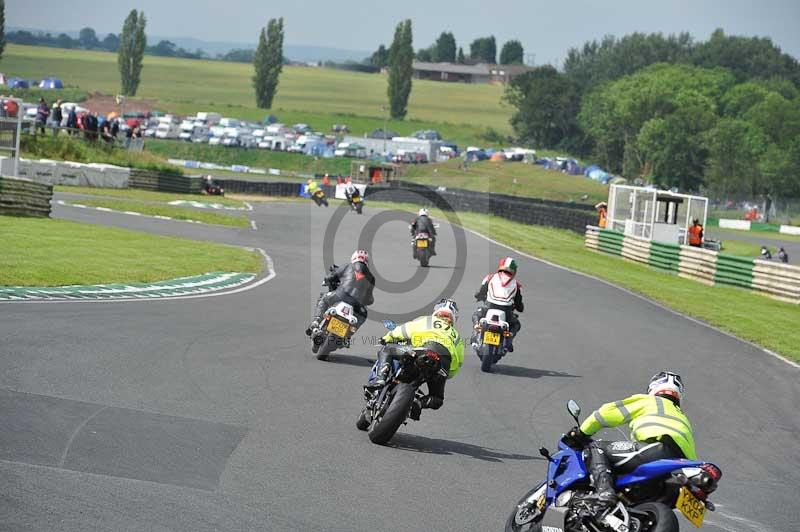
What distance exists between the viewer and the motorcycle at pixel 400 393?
33.3 ft

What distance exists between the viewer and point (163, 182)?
163 ft

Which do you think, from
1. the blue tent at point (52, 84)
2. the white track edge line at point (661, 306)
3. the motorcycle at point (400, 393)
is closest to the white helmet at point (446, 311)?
the motorcycle at point (400, 393)

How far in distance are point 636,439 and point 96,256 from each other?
1742 centimetres

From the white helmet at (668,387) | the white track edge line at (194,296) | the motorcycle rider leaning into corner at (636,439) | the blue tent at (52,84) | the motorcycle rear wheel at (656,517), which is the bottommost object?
the white track edge line at (194,296)

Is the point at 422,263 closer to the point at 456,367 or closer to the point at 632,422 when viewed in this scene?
the point at 456,367

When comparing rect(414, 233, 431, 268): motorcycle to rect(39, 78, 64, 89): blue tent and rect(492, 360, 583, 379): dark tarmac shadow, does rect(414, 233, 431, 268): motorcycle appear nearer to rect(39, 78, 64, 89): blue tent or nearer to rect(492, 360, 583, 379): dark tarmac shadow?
rect(492, 360, 583, 379): dark tarmac shadow

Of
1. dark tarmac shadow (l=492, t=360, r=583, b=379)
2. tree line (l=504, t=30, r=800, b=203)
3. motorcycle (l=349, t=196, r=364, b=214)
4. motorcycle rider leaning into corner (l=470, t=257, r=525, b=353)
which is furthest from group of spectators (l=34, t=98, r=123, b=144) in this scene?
tree line (l=504, t=30, r=800, b=203)

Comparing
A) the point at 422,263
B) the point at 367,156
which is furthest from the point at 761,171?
the point at 422,263

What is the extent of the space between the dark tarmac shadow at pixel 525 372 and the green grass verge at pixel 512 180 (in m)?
65.3

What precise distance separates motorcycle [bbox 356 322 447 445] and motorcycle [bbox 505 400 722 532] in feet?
7.50

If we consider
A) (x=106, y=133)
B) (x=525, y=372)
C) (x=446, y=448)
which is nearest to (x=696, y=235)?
(x=106, y=133)

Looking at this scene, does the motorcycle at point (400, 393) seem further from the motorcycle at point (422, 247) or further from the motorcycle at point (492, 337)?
the motorcycle at point (422, 247)

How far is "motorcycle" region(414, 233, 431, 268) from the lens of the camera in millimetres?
29250

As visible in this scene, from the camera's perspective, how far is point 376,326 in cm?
1892
